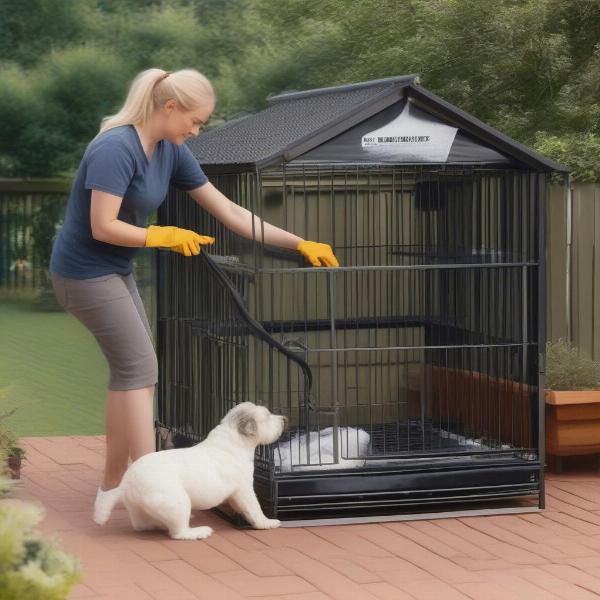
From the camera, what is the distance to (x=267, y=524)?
19.8ft

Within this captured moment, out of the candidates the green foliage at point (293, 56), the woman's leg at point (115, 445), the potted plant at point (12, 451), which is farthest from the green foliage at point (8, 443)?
the green foliage at point (293, 56)

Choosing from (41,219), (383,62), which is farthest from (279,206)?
(41,219)

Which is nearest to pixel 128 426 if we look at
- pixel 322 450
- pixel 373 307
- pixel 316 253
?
pixel 322 450

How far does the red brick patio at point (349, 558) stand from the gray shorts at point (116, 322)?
2.20 ft

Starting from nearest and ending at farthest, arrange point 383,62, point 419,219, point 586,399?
1. point 586,399
2. point 419,219
3. point 383,62

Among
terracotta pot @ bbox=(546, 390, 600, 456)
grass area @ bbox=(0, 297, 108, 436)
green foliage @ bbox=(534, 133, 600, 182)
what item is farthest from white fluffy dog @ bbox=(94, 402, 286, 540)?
green foliage @ bbox=(534, 133, 600, 182)

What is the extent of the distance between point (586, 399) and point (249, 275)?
1824 millimetres

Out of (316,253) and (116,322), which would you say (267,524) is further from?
(316,253)

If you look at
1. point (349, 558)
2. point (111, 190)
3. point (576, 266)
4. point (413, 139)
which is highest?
point (413, 139)

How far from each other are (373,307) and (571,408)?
4.39 feet

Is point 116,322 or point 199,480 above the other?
point 116,322

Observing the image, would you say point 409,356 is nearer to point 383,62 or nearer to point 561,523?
point 561,523

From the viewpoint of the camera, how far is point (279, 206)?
7.76 meters

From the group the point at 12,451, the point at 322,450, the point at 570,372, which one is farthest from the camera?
the point at 570,372
